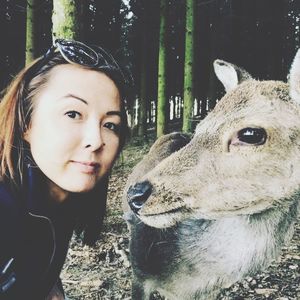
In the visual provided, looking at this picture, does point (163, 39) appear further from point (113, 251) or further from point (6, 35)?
point (113, 251)

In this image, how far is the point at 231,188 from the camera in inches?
106

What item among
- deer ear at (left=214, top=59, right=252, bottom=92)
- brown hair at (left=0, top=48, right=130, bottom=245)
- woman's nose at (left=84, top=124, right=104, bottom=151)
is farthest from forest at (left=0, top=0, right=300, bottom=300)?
woman's nose at (left=84, top=124, right=104, bottom=151)

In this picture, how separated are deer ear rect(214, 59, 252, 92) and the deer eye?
802mm

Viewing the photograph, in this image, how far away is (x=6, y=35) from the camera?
50.5ft

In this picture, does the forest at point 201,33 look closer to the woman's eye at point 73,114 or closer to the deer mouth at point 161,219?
the deer mouth at point 161,219

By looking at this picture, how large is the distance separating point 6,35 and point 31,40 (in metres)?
7.89

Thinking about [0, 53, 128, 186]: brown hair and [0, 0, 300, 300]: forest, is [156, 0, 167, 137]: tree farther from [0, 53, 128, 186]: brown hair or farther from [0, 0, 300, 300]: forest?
[0, 53, 128, 186]: brown hair

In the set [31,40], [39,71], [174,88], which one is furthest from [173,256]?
[174,88]

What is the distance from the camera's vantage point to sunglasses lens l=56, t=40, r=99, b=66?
2.25 m

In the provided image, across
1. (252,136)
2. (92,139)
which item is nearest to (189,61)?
(252,136)

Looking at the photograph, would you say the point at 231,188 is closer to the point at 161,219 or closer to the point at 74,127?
the point at 161,219

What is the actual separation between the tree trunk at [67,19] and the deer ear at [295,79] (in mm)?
2496

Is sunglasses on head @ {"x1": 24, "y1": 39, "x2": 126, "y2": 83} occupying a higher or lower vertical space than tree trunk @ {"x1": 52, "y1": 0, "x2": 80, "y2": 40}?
lower

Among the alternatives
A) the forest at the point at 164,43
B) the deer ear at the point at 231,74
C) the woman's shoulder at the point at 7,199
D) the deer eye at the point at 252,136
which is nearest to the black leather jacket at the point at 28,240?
the woman's shoulder at the point at 7,199
